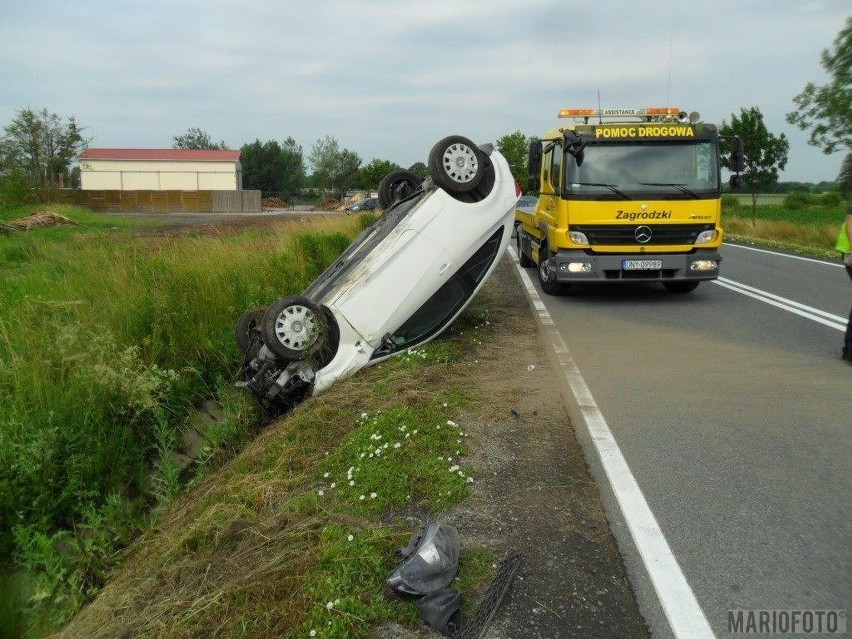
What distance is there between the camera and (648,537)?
12.6 ft

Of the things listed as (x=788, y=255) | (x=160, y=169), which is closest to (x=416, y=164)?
(x=788, y=255)

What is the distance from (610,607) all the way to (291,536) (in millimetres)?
1637

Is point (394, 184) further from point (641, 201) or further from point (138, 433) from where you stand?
point (138, 433)

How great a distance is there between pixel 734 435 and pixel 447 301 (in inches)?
137

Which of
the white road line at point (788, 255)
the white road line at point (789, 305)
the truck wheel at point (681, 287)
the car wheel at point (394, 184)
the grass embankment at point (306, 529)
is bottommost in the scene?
the grass embankment at point (306, 529)

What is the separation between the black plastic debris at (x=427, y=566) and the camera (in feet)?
10.6

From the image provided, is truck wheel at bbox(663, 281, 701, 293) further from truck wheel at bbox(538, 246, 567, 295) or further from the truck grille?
truck wheel at bbox(538, 246, 567, 295)

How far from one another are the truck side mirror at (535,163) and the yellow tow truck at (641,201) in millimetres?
1006

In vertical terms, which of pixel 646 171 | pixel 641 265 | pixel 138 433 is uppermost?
pixel 646 171

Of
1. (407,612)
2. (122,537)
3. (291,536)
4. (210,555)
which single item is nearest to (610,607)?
(407,612)

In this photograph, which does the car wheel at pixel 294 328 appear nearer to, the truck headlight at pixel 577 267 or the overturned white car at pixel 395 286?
the overturned white car at pixel 395 286

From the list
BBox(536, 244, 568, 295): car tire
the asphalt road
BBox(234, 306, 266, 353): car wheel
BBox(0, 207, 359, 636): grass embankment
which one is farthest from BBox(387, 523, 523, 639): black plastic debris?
BBox(536, 244, 568, 295): car tire

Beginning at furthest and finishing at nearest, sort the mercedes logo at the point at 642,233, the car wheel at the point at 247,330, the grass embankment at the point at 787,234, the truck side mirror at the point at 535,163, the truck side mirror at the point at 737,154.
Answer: the grass embankment at the point at 787,234
the truck side mirror at the point at 535,163
the mercedes logo at the point at 642,233
the truck side mirror at the point at 737,154
the car wheel at the point at 247,330

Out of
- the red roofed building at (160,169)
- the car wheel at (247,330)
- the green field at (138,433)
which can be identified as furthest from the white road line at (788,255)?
the red roofed building at (160,169)
